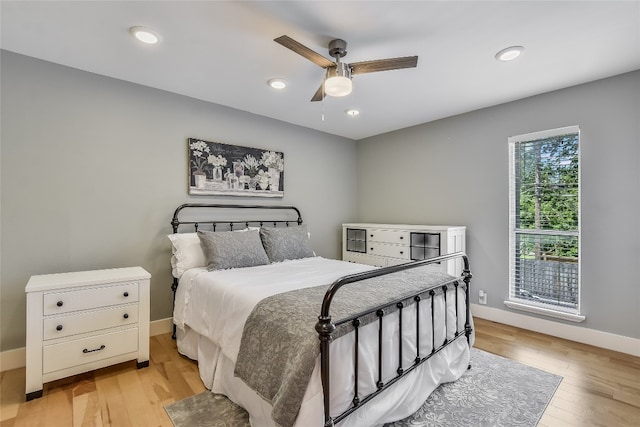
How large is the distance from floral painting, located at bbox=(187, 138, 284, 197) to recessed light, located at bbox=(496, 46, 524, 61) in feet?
8.39

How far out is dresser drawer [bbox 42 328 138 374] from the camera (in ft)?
6.81

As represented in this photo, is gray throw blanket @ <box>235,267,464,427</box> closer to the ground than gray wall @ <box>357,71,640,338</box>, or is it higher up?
closer to the ground

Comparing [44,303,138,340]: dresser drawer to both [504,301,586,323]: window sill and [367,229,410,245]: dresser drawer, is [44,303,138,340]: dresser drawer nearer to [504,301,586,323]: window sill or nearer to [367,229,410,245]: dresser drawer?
[367,229,410,245]: dresser drawer

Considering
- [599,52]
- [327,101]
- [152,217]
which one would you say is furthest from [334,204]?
[599,52]

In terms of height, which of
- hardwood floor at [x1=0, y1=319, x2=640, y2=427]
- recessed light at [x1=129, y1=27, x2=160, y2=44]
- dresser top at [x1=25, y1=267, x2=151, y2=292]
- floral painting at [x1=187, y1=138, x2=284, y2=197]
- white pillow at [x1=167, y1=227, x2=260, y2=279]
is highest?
recessed light at [x1=129, y1=27, x2=160, y2=44]

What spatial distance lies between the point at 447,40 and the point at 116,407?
132 inches

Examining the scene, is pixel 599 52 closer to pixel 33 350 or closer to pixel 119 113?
pixel 119 113

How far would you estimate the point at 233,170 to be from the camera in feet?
11.5

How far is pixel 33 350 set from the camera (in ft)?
6.62

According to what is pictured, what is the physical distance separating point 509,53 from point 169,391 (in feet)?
11.7

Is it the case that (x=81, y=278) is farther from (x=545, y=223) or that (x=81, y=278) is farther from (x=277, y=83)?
(x=545, y=223)

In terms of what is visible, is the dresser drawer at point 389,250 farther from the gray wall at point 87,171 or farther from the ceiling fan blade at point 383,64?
the ceiling fan blade at point 383,64

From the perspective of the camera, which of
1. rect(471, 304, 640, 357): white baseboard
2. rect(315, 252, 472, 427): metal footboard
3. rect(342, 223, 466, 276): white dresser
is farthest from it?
rect(342, 223, 466, 276): white dresser

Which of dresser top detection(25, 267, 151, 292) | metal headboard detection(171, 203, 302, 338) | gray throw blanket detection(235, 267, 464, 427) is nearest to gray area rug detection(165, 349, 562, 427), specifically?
gray throw blanket detection(235, 267, 464, 427)
